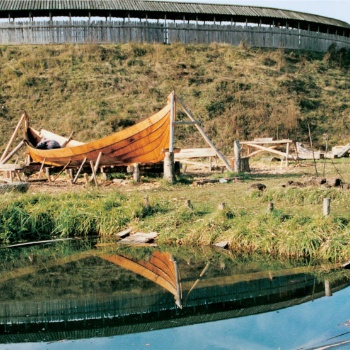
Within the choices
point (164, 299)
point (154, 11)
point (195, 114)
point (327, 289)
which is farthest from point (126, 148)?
point (154, 11)

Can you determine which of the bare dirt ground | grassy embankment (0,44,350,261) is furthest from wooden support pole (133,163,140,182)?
grassy embankment (0,44,350,261)

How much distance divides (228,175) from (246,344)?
1155 centimetres

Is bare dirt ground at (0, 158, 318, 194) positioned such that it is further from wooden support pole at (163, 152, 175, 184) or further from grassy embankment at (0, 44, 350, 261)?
grassy embankment at (0, 44, 350, 261)

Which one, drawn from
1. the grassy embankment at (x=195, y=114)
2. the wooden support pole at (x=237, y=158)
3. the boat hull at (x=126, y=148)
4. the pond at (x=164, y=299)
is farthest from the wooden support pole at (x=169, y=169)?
the pond at (x=164, y=299)

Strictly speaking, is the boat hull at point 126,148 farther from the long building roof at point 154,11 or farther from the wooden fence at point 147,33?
the long building roof at point 154,11

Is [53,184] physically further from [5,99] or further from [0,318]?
[5,99]

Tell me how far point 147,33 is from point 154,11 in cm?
166

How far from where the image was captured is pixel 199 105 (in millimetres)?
31578

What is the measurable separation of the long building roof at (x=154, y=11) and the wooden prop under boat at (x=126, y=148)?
21.2 metres

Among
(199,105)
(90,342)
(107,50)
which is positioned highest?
(107,50)

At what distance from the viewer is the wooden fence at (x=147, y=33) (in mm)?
38312

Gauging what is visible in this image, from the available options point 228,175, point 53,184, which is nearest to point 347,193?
point 228,175

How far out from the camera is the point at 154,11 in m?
A: 39.8

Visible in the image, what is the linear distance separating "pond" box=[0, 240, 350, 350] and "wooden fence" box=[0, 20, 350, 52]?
93.6 ft
